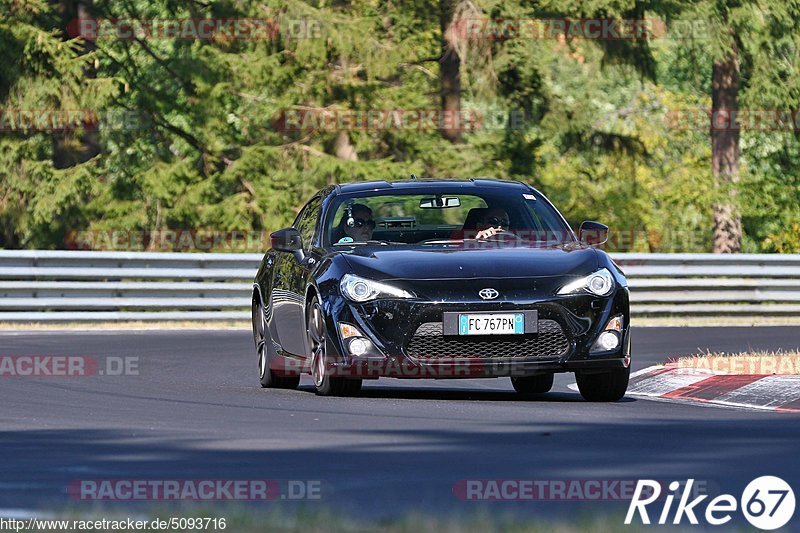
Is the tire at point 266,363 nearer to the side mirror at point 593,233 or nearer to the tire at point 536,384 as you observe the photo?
the tire at point 536,384

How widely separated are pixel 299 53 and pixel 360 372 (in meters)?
25.9

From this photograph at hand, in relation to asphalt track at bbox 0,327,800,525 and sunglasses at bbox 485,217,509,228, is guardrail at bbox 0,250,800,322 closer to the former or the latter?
asphalt track at bbox 0,327,800,525

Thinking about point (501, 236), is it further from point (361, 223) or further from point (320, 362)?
point (320, 362)

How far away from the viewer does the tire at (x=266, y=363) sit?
14.0 m

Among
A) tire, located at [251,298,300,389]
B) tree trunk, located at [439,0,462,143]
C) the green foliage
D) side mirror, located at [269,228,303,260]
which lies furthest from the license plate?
tree trunk, located at [439,0,462,143]

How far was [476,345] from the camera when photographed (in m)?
11.7

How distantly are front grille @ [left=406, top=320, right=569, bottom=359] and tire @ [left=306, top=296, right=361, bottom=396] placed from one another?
0.72m

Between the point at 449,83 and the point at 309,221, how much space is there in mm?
24790

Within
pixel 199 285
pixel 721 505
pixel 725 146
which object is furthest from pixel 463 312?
pixel 725 146

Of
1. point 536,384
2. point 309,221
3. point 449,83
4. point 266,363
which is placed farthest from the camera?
point 449,83

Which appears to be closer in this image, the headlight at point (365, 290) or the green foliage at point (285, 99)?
the headlight at point (365, 290)

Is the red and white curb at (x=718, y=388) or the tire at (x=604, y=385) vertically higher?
the tire at (x=604, y=385)

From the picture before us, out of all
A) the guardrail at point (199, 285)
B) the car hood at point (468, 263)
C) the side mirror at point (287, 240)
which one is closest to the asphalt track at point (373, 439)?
the car hood at point (468, 263)

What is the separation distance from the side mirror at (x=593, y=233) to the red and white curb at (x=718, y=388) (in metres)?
1.19
